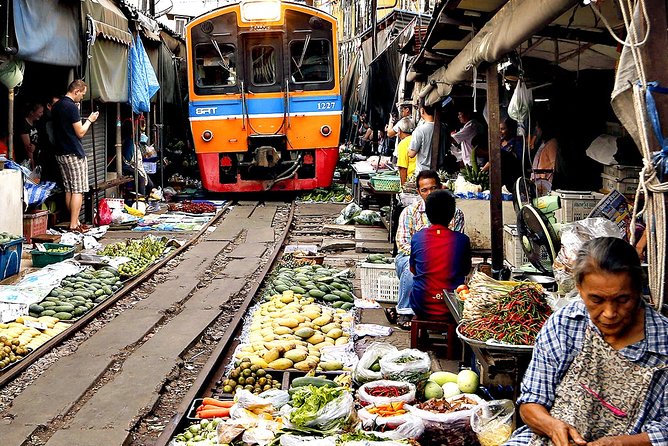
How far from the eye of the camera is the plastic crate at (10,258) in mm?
9070

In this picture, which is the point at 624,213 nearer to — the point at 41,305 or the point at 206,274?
the point at 41,305

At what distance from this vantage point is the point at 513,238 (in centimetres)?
775

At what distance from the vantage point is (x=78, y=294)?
336 inches

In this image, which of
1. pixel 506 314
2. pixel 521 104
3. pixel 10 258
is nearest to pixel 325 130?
pixel 521 104

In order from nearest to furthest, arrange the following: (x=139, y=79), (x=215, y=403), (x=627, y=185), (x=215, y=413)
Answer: (x=215, y=413)
(x=215, y=403)
(x=627, y=185)
(x=139, y=79)

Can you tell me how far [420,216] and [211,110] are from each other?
31.7 feet

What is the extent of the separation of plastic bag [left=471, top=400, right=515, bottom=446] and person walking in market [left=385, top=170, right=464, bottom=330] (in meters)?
2.69

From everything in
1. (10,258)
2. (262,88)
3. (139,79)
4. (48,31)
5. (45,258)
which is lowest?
(45,258)

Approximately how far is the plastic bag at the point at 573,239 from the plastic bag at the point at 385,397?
1.05 metres

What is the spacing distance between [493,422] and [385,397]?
797mm

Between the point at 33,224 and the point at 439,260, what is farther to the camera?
the point at 33,224

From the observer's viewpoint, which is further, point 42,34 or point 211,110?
point 211,110

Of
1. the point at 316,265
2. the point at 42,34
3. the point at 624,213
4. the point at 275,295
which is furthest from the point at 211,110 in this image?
the point at 624,213

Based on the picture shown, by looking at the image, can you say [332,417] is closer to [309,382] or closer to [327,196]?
[309,382]
